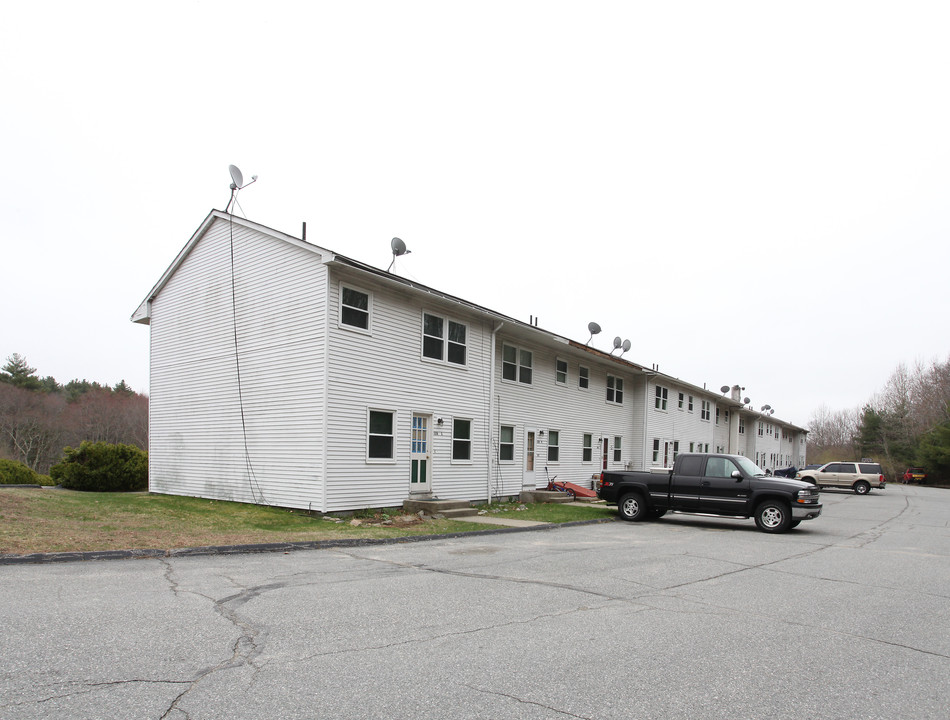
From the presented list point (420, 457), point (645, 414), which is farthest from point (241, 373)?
point (645, 414)

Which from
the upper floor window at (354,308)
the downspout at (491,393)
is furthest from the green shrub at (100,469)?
the downspout at (491,393)

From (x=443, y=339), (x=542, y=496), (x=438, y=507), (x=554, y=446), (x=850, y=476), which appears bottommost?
(x=850, y=476)

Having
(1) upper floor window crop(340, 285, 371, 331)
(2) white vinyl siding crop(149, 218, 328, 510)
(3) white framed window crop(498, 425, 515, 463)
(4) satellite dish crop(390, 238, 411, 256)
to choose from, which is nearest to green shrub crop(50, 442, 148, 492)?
(2) white vinyl siding crop(149, 218, 328, 510)

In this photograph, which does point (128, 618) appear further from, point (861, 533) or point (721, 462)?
point (861, 533)

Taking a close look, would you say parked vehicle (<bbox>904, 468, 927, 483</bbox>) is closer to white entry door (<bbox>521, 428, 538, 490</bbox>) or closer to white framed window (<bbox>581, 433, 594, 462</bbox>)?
white framed window (<bbox>581, 433, 594, 462</bbox>)

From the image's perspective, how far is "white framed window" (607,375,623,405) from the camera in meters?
31.0

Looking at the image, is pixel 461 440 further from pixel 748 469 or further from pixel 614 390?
pixel 614 390

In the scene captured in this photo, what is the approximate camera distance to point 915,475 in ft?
208

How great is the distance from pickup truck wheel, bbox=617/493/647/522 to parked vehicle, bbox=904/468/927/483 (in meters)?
59.2

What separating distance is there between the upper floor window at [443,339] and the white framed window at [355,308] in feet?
7.48

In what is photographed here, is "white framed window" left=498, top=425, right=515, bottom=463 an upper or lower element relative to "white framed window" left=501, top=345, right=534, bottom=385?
lower

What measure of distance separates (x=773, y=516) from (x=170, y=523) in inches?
533

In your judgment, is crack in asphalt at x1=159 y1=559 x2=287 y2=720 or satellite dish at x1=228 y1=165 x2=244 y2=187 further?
satellite dish at x1=228 y1=165 x2=244 y2=187

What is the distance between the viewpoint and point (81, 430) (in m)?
60.7
